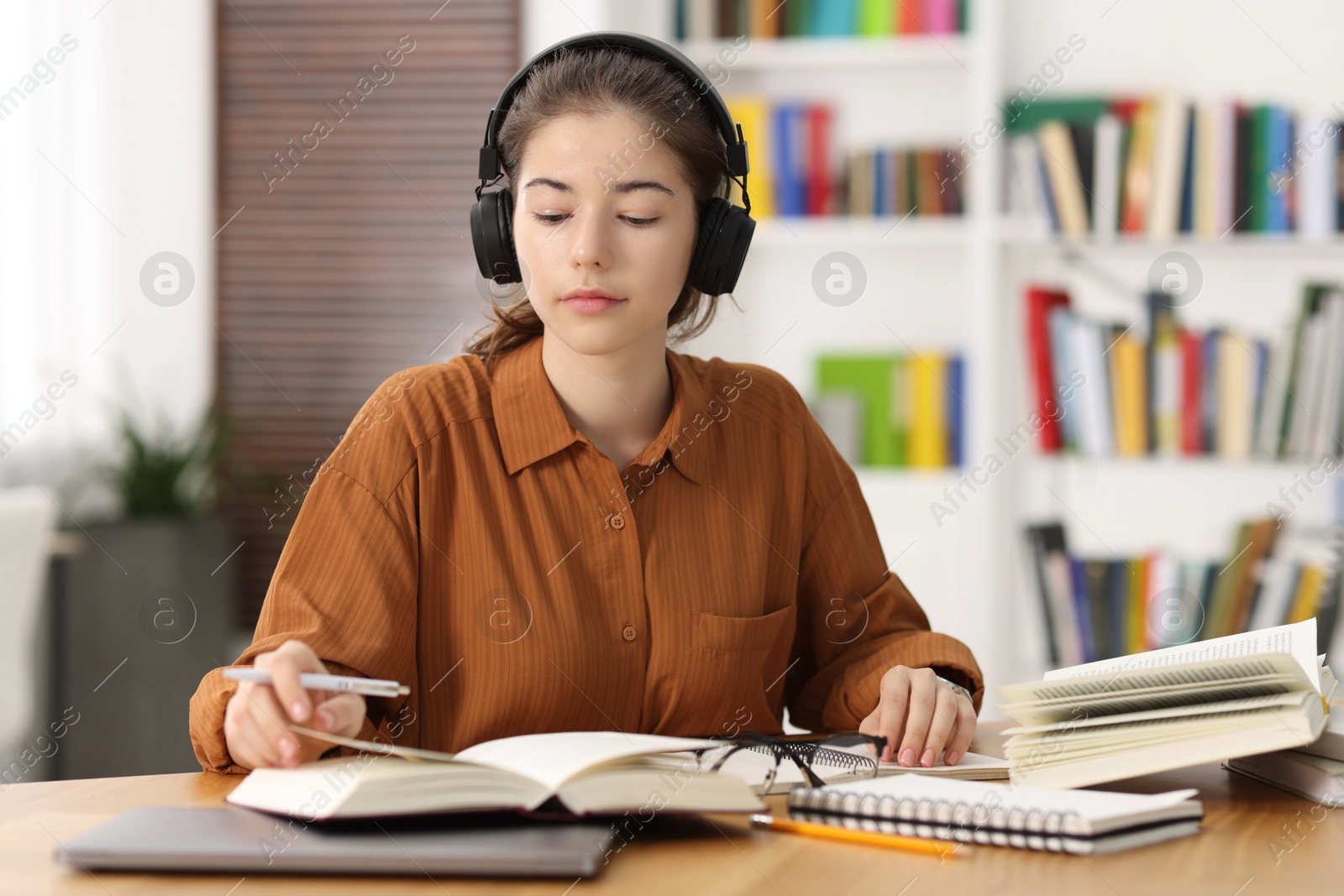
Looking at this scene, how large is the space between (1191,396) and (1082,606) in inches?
22.0

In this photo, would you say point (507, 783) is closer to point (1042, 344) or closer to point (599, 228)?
point (599, 228)

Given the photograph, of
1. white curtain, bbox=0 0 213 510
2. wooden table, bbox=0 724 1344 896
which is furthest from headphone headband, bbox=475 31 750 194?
white curtain, bbox=0 0 213 510

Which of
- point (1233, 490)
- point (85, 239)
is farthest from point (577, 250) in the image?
point (85, 239)

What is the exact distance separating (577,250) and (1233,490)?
2431 mm

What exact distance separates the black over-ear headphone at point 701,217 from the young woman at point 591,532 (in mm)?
13

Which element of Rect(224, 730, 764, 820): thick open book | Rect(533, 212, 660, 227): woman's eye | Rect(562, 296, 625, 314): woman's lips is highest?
Rect(533, 212, 660, 227): woman's eye

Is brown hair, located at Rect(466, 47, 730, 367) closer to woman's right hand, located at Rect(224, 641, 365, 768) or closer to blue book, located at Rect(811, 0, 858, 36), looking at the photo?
woman's right hand, located at Rect(224, 641, 365, 768)

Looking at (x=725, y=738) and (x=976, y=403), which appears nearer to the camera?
(x=725, y=738)

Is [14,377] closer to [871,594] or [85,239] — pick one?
[85,239]

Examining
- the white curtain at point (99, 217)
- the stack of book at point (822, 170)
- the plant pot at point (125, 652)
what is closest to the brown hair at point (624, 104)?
the stack of book at point (822, 170)

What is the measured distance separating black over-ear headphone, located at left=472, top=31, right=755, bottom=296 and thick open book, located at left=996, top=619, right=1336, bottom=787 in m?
0.55

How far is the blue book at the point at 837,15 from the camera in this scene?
3.12 m

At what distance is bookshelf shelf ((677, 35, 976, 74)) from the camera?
10.0 ft

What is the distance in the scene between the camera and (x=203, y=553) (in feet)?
10.9
